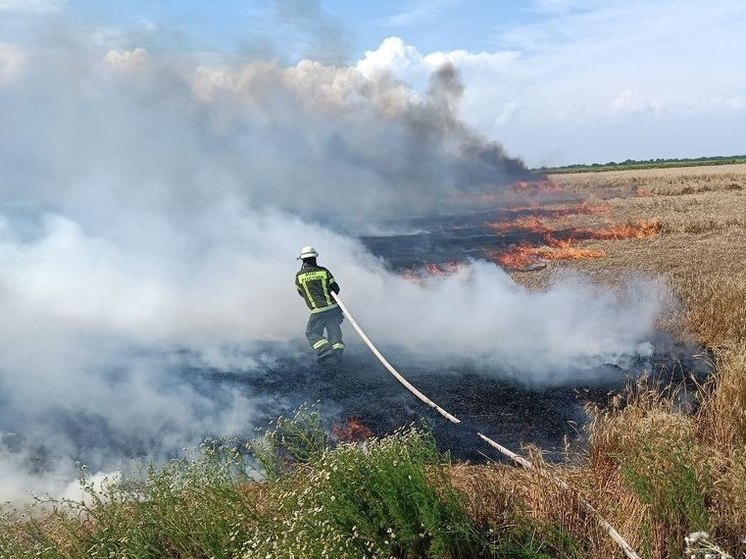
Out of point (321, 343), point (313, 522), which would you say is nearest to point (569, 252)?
point (321, 343)

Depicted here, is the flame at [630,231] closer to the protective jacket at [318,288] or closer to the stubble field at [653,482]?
the protective jacket at [318,288]

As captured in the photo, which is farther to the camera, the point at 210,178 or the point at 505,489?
the point at 210,178

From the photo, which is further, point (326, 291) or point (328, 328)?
point (328, 328)

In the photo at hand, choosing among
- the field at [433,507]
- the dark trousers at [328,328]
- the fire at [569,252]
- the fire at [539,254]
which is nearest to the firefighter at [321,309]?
the dark trousers at [328,328]

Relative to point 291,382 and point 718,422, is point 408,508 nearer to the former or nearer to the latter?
point 718,422

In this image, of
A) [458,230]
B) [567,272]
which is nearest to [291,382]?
[567,272]

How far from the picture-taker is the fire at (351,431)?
8148mm

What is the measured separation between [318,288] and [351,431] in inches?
117

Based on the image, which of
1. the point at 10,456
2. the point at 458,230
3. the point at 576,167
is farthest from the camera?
the point at 576,167

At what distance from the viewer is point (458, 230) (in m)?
30.0

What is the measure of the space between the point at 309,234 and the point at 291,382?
760 cm

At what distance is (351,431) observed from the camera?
8.33 m

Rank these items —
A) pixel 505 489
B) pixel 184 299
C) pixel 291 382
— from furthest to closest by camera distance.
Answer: pixel 184 299 < pixel 291 382 < pixel 505 489

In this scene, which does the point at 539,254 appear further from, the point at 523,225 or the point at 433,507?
the point at 433,507
